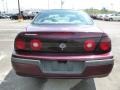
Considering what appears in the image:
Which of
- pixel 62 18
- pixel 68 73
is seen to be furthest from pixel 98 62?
pixel 62 18

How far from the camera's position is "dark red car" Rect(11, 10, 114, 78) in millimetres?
4551

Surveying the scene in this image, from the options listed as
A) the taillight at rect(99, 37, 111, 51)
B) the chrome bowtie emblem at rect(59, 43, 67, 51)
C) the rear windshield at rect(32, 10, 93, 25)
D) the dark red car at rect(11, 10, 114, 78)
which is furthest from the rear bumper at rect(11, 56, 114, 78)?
the rear windshield at rect(32, 10, 93, 25)

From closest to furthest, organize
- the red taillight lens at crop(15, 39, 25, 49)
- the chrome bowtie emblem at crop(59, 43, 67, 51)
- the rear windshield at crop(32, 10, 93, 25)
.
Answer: the chrome bowtie emblem at crop(59, 43, 67, 51), the red taillight lens at crop(15, 39, 25, 49), the rear windshield at crop(32, 10, 93, 25)

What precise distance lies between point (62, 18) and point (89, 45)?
163 cm

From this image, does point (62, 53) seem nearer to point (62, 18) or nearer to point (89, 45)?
point (89, 45)

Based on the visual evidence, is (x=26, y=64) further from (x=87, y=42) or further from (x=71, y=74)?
(x=87, y=42)

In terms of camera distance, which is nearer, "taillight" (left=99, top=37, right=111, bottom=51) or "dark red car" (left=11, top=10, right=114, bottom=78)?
"dark red car" (left=11, top=10, right=114, bottom=78)

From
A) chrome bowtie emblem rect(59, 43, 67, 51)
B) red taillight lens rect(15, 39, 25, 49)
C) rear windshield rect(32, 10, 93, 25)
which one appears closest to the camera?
chrome bowtie emblem rect(59, 43, 67, 51)

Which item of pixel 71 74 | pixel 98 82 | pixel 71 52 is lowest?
pixel 98 82

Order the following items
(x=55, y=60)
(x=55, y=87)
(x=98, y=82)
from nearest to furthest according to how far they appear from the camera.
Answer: (x=55, y=60) → (x=55, y=87) → (x=98, y=82)

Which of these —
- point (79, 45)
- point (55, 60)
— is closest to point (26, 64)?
point (55, 60)

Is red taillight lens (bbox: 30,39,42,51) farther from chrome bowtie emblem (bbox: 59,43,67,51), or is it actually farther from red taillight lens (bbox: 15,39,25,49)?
chrome bowtie emblem (bbox: 59,43,67,51)

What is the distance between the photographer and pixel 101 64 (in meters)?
4.60

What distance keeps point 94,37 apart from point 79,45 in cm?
28
